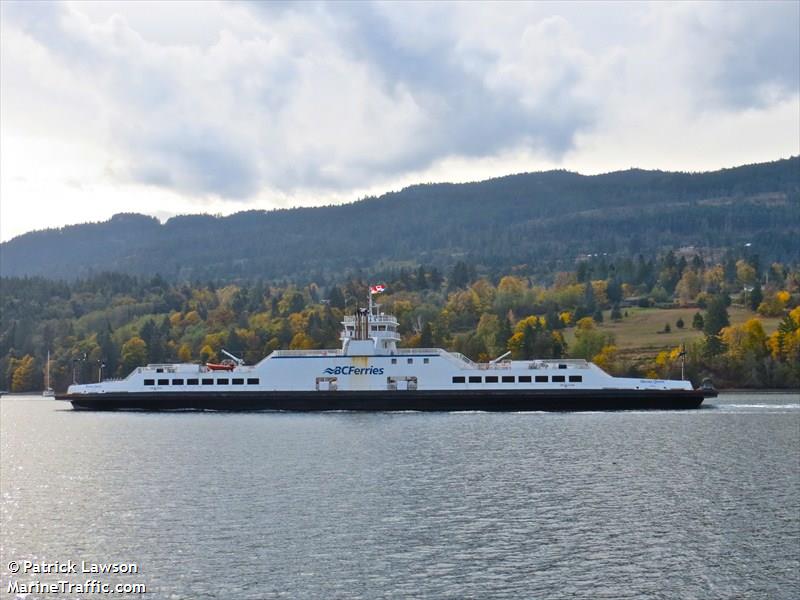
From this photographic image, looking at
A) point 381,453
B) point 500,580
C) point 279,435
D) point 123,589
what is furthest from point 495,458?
point 123,589

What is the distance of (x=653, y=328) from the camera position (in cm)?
16762

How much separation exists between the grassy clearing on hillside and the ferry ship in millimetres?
67037

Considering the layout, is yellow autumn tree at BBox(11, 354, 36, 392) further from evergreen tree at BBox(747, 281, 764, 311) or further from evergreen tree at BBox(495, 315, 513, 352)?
evergreen tree at BBox(747, 281, 764, 311)

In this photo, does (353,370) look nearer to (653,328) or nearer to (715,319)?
(715,319)

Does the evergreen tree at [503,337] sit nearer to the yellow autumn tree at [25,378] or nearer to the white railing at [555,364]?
the white railing at [555,364]

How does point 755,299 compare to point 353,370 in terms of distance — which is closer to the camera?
point 353,370

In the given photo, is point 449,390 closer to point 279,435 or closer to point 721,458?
point 279,435

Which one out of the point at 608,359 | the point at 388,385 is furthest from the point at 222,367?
the point at 608,359

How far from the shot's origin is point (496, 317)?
585ft

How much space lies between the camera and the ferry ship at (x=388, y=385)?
80562mm

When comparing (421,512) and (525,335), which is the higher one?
(525,335)

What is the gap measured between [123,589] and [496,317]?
150529mm

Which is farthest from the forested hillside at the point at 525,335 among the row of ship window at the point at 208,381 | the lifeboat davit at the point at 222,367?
the row of ship window at the point at 208,381

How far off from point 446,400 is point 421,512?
42.3 m
